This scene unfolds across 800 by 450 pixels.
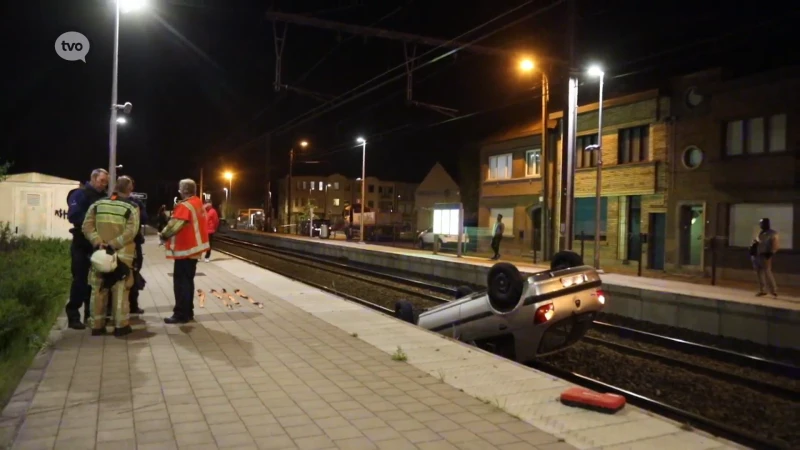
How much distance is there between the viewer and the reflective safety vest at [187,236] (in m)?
8.26

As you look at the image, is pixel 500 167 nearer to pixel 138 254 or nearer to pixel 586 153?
pixel 586 153

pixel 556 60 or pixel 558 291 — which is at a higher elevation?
pixel 556 60

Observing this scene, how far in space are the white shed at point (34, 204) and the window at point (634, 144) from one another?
2099 centimetres

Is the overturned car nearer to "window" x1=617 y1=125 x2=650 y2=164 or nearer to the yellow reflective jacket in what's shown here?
the yellow reflective jacket

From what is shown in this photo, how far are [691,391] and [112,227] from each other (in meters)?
7.20

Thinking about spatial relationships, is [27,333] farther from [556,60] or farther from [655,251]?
[655,251]

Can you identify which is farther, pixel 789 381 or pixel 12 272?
pixel 12 272

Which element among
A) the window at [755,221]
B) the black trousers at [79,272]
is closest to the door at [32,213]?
the black trousers at [79,272]

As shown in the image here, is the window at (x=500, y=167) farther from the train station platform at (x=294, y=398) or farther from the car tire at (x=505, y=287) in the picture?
the car tire at (x=505, y=287)

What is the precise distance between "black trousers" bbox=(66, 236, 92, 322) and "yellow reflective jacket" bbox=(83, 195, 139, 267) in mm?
589

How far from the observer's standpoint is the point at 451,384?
6.00 metres

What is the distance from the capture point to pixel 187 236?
828 centimetres

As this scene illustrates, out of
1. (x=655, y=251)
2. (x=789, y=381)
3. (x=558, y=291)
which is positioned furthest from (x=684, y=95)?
(x=558, y=291)

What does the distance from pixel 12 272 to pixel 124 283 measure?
4.42m
